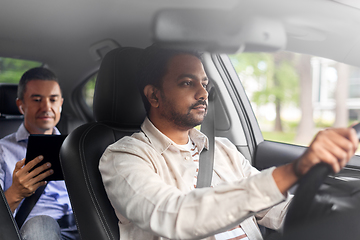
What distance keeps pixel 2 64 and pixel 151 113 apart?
1.27 m

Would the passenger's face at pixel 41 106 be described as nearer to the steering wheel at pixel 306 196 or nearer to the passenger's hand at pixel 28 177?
the passenger's hand at pixel 28 177

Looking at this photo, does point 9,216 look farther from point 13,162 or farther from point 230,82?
point 230,82

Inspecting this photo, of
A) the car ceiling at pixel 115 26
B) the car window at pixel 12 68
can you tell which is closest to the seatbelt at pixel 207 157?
the car ceiling at pixel 115 26

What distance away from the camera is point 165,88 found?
50.4 inches

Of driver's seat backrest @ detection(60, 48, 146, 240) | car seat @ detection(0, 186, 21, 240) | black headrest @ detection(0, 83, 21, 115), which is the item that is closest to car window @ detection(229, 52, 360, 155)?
driver's seat backrest @ detection(60, 48, 146, 240)

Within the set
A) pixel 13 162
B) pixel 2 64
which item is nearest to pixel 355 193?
pixel 13 162

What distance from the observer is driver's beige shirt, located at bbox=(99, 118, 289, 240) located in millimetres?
756

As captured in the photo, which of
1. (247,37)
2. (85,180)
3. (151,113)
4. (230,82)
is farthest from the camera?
(230,82)

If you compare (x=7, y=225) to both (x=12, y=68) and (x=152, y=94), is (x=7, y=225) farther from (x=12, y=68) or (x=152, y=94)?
(x=12, y=68)

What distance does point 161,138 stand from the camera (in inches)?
49.7

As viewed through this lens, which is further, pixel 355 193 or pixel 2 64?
pixel 2 64

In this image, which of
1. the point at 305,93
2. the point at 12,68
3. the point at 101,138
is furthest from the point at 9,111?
the point at 305,93

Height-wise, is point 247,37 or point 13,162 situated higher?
point 247,37

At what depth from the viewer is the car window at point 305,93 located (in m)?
0.71
